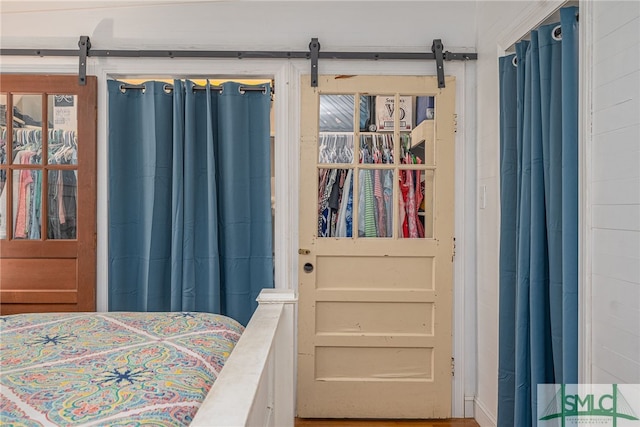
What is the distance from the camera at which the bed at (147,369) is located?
2.95ft

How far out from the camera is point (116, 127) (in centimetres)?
278

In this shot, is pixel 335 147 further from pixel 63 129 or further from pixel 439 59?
pixel 63 129

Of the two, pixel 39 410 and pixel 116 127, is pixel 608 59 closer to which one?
pixel 39 410

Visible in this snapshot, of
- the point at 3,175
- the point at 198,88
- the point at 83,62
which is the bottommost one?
the point at 3,175

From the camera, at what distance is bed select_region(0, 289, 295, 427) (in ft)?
2.95

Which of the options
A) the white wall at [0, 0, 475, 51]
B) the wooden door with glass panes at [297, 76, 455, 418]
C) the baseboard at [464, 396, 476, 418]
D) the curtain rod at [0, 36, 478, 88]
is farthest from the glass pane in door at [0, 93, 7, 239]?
the baseboard at [464, 396, 476, 418]

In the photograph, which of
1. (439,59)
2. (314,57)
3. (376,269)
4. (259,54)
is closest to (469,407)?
(376,269)

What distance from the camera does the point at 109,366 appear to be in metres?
1.18

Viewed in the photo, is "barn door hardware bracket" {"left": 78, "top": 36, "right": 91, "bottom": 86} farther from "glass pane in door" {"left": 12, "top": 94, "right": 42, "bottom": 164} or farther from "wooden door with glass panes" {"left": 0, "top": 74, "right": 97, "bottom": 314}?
"glass pane in door" {"left": 12, "top": 94, "right": 42, "bottom": 164}

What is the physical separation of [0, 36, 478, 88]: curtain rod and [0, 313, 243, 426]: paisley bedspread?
5.32ft

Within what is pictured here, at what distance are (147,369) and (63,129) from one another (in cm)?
216

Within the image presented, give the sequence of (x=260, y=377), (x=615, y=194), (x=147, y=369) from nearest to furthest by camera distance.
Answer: (x=260, y=377)
(x=147, y=369)
(x=615, y=194)

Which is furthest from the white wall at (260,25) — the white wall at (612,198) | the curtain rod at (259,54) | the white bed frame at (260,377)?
the white bed frame at (260,377)

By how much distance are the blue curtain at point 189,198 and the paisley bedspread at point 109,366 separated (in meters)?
1.01
